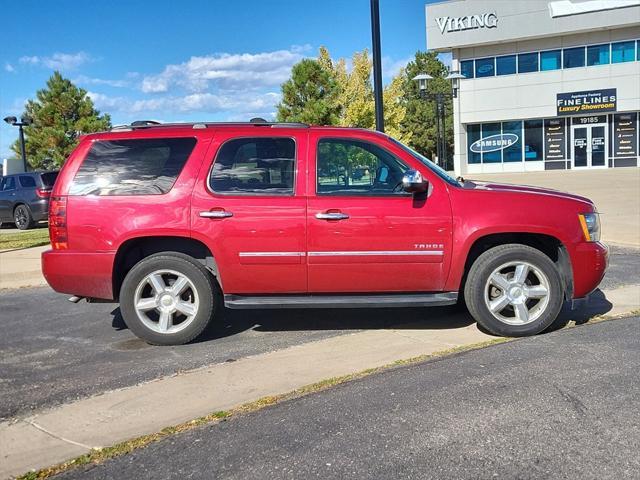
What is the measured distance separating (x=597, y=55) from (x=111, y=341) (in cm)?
3585

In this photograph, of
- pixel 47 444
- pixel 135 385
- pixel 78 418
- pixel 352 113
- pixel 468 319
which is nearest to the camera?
pixel 47 444

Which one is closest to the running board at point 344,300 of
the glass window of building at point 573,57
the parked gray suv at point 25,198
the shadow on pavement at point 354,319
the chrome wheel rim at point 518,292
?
the chrome wheel rim at point 518,292

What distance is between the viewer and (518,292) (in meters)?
5.35

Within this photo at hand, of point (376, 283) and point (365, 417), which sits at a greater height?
point (376, 283)

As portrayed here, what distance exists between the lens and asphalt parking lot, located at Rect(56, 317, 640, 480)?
3.12m

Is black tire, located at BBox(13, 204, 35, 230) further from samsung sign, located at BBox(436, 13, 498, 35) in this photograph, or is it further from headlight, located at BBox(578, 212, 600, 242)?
samsung sign, located at BBox(436, 13, 498, 35)

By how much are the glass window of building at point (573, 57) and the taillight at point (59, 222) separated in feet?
116

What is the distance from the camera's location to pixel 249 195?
5.28 metres

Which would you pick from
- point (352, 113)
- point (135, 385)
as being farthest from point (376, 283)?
point (352, 113)

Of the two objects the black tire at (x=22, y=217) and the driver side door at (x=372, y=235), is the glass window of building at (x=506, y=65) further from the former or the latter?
the driver side door at (x=372, y=235)

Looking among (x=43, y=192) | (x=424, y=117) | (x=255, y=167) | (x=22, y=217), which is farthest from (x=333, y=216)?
(x=424, y=117)

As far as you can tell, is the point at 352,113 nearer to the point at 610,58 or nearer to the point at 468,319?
the point at 610,58

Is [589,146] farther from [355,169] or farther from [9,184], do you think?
[355,169]

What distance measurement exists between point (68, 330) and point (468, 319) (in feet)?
13.2
